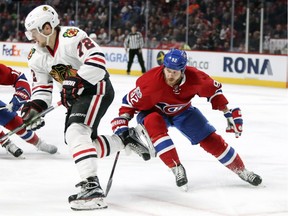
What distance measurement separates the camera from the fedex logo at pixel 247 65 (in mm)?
12844

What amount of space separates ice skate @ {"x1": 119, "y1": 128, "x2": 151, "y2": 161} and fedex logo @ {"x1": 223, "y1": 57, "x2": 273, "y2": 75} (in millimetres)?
8948

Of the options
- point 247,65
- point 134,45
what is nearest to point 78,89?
point 247,65

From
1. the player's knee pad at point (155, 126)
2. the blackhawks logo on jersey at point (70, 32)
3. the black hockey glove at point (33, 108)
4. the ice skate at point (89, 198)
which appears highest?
the blackhawks logo on jersey at point (70, 32)

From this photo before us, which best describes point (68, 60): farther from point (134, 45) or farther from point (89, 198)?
point (134, 45)

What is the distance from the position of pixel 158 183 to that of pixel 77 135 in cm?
94

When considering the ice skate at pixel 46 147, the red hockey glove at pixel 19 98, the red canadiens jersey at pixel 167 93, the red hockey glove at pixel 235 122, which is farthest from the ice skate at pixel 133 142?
the ice skate at pixel 46 147

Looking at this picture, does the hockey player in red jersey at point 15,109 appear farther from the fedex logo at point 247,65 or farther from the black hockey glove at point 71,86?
the fedex logo at point 247,65

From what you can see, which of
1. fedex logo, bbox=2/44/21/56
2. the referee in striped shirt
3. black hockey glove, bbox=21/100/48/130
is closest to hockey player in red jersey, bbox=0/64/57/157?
black hockey glove, bbox=21/100/48/130

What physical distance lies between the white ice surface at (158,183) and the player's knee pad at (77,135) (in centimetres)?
35

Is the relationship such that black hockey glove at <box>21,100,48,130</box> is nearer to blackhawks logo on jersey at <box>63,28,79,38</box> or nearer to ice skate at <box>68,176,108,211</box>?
blackhawks logo on jersey at <box>63,28,79,38</box>

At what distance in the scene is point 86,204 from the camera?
357 cm

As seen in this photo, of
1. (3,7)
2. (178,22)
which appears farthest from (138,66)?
(3,7)

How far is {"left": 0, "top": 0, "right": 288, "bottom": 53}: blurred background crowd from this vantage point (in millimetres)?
13086

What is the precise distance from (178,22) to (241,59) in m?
2.38
